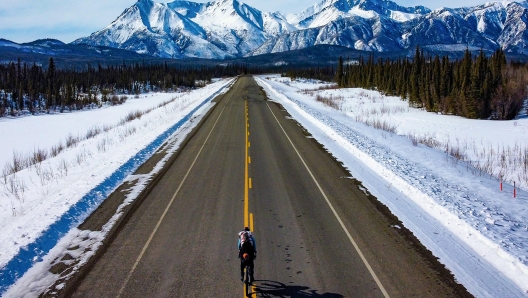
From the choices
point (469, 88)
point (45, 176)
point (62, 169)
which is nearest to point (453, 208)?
point (45, 176)

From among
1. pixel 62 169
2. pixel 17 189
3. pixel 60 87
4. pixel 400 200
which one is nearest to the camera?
pixel 400 200

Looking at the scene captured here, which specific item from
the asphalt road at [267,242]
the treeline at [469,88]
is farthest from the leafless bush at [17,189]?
the treeline at [469,88]

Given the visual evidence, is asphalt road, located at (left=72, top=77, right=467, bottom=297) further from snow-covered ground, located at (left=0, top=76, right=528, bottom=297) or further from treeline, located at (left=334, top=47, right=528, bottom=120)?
treeline, located at (left=334, top=47, right=528, bottom=120)

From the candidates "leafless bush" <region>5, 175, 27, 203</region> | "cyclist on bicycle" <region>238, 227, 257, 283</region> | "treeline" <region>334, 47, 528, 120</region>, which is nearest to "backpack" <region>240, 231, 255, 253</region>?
"cyclist on bicycle" <region>238, 227, 257, 283</region>

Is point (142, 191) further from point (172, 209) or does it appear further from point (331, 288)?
point (331, 288)

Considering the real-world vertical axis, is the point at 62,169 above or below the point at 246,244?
below

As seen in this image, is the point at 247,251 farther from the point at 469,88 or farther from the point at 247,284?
the point at 469,88

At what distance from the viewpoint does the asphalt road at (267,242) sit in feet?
25.0

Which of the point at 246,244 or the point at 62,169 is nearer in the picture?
the point at 246,244

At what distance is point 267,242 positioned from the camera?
9500mm

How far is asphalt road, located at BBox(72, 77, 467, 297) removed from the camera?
7.61m

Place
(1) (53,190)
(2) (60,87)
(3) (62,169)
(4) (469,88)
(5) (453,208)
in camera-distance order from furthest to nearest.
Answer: (2) (60,87), (4) (469,88), (3) (62,169), (1) (53,190), (5) (453,208)

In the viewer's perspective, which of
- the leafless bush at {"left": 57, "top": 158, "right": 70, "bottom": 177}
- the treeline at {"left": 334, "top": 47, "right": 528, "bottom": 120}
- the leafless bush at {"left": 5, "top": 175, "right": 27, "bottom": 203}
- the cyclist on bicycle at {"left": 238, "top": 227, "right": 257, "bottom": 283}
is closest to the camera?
the cyclist on bicycle at {"left": 238, "top": 227, "right": 257, "bottom": 283}

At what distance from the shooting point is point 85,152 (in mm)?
21500
